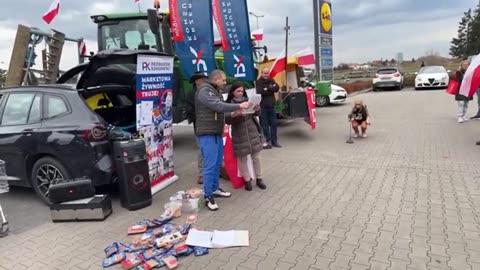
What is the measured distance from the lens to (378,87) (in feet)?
81.3

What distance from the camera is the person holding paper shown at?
5.42m

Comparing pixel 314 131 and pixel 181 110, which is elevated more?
pixel 181 110

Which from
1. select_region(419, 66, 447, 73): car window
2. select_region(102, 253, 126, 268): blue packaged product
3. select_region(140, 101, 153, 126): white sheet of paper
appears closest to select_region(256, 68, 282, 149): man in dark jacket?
select_region(140, 101, 153, 126): white sheet of paper

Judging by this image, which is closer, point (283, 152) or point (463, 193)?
point (463, 193)

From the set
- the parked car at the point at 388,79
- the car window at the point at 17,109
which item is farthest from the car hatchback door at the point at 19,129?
the parked car at the point at 388,79

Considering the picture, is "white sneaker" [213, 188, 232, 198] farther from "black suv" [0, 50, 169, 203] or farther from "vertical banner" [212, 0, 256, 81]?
"vertical banner" [212, 0, 256, 81]

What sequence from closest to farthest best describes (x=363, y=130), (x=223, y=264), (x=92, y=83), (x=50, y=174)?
1. (x=223, y=264)
2. (x=50, y=174)
3. (x=92, y=83)
4. (x=363, y=130)

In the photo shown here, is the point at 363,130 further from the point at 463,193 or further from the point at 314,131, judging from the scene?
the point at 463,193

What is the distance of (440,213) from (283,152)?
12.9 feet

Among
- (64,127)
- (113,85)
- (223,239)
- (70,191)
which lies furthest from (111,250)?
(113,85)

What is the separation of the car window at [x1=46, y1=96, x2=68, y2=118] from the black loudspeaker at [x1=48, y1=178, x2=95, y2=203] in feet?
3.32

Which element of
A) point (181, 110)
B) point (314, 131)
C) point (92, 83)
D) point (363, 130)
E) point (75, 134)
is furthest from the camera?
point (314, 131)

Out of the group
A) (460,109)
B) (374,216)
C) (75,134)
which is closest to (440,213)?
(374,216)

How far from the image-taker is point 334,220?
4.52m
